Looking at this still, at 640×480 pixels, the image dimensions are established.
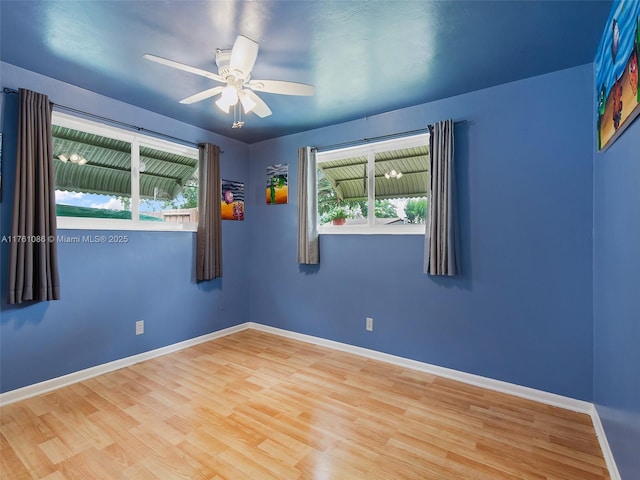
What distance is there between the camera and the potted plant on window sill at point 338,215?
3.58 m

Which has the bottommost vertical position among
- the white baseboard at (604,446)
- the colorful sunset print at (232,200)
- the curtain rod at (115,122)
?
the white baseboard at (604,446)

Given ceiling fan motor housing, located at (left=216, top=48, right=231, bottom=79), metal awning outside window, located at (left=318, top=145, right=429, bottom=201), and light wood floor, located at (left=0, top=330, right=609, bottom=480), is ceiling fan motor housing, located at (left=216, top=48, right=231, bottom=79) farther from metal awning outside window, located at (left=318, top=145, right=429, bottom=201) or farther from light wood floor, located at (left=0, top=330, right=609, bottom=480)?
light wood floor, located at (left=0, top=330, right=609, bottom=480)

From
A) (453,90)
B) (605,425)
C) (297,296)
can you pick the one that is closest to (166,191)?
(297,296)

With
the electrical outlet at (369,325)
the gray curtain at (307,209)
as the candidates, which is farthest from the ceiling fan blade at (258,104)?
the electrical outlet at (369,325)

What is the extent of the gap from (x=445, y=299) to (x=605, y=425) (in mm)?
1277

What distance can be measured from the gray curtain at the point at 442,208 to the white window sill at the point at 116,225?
8.67 ft

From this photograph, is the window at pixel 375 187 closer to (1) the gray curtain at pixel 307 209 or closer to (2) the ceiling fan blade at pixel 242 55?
(1) the gray curtain at pixel 307 209

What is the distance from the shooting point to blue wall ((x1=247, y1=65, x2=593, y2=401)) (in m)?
2.32

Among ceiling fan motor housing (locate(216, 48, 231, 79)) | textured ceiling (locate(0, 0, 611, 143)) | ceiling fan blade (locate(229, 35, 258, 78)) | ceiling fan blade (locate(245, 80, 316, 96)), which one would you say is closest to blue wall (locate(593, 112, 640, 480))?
textured ceiling (locate(0, 0, 611, 143))

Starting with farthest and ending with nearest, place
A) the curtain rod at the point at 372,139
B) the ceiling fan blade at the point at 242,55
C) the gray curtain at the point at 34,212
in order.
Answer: the curtain rod at the point at 372,139
the gray curtain at the point at 34,212
the ceiling fan blade at the point at 242,55

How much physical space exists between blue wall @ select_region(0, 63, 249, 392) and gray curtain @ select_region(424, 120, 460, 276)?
100 inches

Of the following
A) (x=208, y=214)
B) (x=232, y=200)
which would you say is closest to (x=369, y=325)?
(x=208, y=214)

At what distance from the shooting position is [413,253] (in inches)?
119

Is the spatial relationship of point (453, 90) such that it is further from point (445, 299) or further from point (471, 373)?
point (471, 373)
